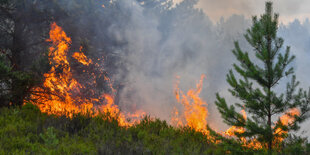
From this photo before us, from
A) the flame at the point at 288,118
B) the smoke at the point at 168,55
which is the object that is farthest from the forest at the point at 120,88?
the smoke at the point at 168,55

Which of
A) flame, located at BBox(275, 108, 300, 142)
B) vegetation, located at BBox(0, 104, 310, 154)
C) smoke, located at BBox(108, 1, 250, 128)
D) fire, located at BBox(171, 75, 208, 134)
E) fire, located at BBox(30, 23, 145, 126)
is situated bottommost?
vegetation, located at BBox(0, 104, 310, 154)

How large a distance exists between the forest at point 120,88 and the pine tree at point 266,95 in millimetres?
19

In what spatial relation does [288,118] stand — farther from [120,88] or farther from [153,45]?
[153,45]

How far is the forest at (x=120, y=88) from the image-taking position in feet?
18.0

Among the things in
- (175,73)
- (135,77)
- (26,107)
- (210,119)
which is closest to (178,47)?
(175,73)

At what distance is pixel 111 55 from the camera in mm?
18047

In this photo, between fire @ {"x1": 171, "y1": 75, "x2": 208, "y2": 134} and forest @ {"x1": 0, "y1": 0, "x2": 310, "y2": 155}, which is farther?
fire @ {"x1": 171, "y1": 75, "x2": 208, "y2": 134}

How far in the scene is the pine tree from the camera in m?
5.41

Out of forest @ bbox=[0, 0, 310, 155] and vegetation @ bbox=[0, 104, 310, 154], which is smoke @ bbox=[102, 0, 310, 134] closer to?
forest @ bbox=[0, 0, 310, 155]

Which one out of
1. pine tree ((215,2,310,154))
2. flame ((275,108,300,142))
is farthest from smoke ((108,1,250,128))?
flame ((275,108,300,142))

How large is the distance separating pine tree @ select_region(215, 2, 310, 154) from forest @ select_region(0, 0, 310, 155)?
0.02m

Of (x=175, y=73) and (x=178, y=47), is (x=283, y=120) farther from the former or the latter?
(x=178, y=47)

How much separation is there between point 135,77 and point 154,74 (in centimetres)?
539

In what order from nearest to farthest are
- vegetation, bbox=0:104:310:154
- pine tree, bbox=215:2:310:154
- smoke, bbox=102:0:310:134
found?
1. vegetation, bbox=0:104:310:154
2. pine tree, bbox=215:2:310:154
3. smoke, bbox=102:0:310:134
